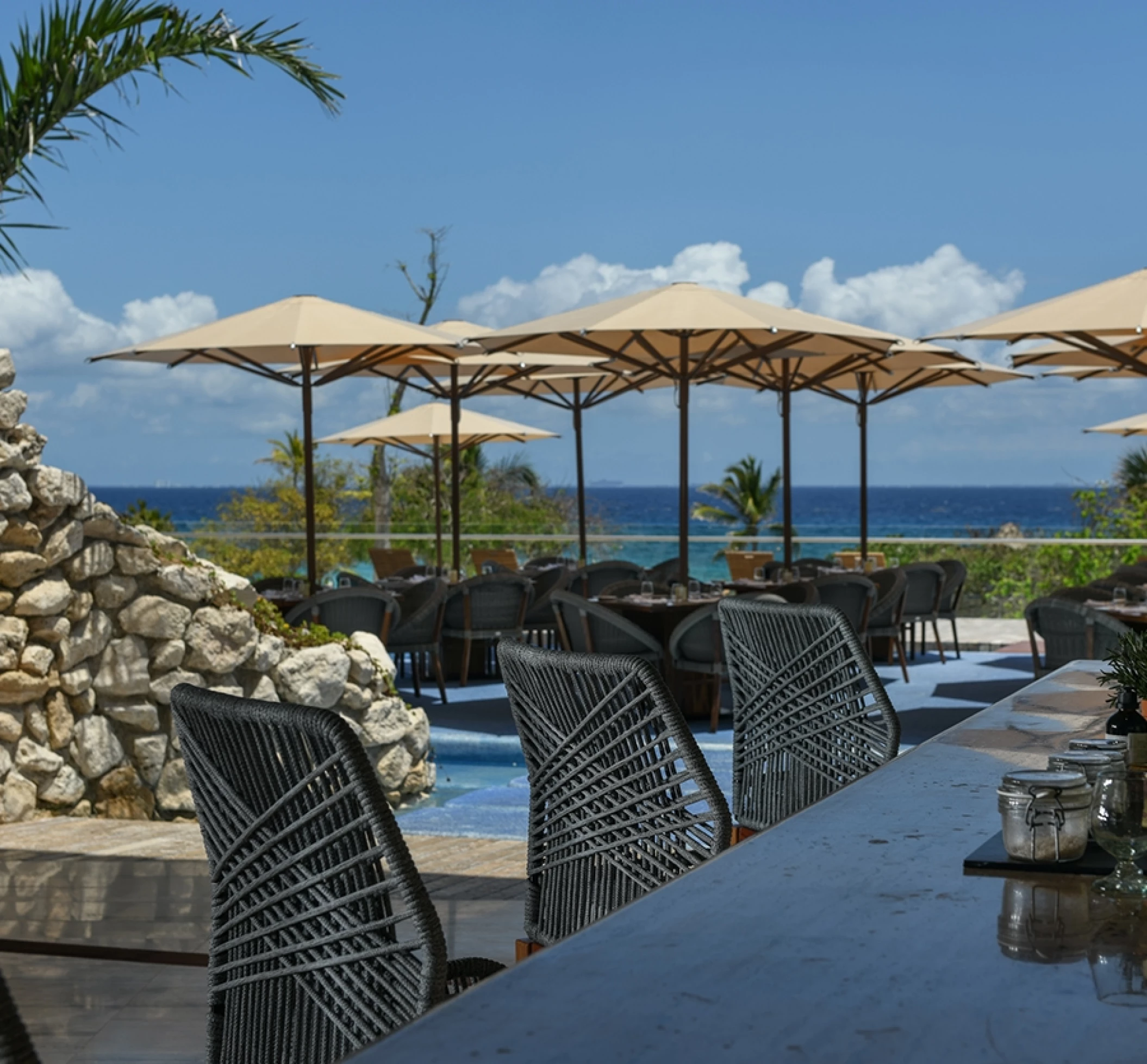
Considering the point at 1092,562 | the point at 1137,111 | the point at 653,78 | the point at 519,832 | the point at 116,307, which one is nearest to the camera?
the point at 519,832

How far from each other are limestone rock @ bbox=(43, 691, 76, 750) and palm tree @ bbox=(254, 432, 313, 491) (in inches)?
580

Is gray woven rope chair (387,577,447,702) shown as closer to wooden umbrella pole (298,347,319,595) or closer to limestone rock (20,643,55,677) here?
wooden umbrella pole (298,347,319,595)

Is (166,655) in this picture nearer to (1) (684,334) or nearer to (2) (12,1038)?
(1) (684,334)

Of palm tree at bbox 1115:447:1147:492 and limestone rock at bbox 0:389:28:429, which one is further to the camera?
palm tree at bbox 1115:447:1147:492

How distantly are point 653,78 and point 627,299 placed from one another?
4504cm

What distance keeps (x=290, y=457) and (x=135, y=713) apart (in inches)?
743

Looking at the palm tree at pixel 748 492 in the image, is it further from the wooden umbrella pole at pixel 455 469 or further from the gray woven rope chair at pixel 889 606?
the gray woven rope chair at pixel 889 606

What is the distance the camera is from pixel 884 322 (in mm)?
62594

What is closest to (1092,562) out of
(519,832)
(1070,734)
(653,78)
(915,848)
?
(519,832)

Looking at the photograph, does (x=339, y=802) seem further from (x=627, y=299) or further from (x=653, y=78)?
(x=653, y=78)

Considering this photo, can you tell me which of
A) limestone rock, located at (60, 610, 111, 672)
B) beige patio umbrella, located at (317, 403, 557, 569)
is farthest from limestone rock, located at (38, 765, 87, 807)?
beige patio umbrella, located at (317, 403, 557, 569)

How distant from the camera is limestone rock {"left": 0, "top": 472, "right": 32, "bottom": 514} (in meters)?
5.84

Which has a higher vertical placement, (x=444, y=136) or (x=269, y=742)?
(x=444, y=136)

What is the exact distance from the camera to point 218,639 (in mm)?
6578
